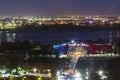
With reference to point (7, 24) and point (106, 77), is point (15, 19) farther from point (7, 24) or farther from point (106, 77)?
point (106, 77)

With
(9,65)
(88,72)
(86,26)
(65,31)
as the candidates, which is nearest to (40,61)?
(9,65)

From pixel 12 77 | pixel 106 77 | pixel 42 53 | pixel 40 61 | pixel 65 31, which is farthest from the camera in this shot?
pixel 65 31

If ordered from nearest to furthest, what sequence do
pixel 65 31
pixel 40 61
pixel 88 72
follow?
pixel 88 72 → pixel 40 61 → pixel 65 31

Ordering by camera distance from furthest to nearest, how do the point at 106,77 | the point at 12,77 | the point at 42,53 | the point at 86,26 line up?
the point at 86,26 < the point at 42,53 < the point at 106,77 < the point at 12,77

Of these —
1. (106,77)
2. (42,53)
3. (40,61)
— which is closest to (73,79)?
(106,77)

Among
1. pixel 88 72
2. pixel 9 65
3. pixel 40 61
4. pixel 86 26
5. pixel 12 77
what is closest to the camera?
pixel 12 77

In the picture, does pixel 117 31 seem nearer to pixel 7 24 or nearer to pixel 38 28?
pixel 38 28

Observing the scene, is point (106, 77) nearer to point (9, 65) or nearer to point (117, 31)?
point (9, 65)

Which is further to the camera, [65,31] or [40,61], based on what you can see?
[65,31]

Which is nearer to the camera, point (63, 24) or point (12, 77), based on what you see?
point (12, 77)
